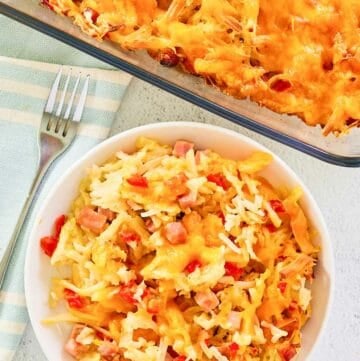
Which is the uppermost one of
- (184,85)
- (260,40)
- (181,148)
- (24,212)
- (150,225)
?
(260,40)

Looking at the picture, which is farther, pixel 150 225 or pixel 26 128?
pixel 26 128

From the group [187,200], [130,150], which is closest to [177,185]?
[187,200]

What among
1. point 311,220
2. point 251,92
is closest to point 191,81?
point 251,92

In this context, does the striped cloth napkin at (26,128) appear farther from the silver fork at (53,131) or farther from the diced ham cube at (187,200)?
the diced ham cube at (187,200)

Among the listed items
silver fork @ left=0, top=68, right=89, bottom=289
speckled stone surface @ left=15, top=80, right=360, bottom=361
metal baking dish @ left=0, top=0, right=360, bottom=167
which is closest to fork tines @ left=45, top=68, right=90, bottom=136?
silver fork @ left=0, top=68, right=89, bottom=289

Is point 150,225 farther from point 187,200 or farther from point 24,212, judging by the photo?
point 24,212

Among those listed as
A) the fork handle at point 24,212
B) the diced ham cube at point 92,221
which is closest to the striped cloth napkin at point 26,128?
the fork handle at point 24,212
